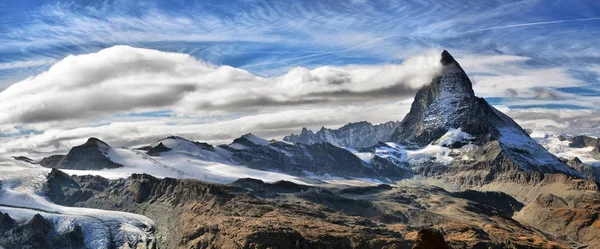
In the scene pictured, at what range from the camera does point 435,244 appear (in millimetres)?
85812
